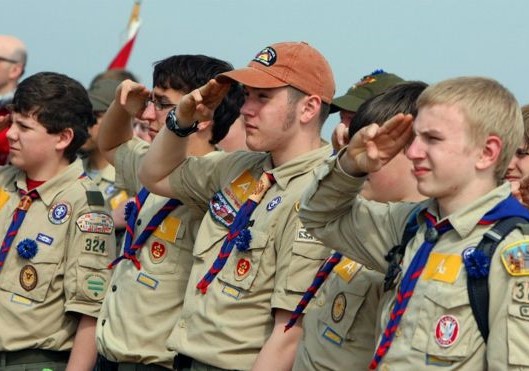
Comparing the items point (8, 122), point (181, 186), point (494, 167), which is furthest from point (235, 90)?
point (494, 167)

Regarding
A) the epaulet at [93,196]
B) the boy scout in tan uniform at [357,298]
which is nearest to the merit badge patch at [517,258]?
the boy scout in tan uniform at [357,298]

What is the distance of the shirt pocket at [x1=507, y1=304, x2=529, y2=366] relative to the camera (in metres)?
4.38

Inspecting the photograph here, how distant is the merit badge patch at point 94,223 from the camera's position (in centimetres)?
715

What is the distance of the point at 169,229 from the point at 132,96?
77cm

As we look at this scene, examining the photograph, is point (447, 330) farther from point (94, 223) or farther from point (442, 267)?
point (94, 223)

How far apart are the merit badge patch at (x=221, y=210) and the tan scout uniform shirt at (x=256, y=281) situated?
0.06 m

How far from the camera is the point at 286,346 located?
580 cm

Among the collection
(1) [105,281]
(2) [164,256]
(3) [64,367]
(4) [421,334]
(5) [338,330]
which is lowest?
(3) [64,367]

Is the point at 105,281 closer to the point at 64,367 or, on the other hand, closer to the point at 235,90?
the point at 64,367

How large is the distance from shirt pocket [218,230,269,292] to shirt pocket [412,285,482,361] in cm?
146

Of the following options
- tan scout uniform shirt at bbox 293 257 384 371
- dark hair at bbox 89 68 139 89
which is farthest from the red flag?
tan scout uniform shirt at bbox 293 257 384 371

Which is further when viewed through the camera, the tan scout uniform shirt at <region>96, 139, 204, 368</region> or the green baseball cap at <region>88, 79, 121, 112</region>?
the green baseball cap at <region>88, 79, 121, 112</region>

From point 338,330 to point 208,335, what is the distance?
2.67 ft

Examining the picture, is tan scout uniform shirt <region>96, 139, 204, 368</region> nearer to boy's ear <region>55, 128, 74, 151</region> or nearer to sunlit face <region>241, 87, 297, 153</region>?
sunlit face <region>241, 87, 297, 153</region>
